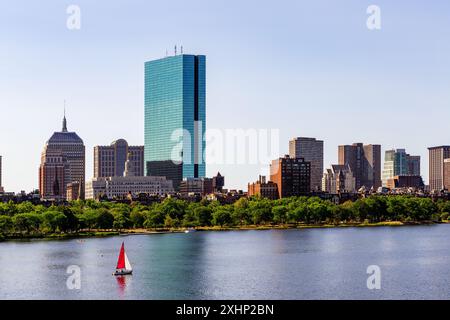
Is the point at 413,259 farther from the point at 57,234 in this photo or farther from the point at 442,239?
the point at 57,234

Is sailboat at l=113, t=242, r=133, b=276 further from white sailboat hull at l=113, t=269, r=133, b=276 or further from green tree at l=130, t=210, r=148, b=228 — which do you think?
green tree at l=130, t=210, r=148, b=228

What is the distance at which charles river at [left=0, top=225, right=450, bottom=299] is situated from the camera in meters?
62.7


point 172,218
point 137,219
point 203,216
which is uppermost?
point 203,216

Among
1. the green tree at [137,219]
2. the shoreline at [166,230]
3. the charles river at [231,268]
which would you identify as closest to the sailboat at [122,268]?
the charles river at [231,268]

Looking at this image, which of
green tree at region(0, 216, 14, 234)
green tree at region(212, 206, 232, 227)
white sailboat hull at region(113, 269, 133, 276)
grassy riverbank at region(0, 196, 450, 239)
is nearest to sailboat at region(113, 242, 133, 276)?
white sailboat hull at region(113, 269, 133, 276)

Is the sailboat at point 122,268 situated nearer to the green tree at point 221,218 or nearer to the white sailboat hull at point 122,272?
the white sailboat hull at point 122,272

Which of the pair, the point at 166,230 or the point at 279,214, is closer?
the point at 166,230

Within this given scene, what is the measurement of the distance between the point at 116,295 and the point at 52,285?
8.46 metres

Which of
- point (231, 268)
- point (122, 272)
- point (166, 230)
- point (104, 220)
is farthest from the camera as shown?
point (166, 230)

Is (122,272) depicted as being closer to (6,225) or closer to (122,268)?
(122,268)

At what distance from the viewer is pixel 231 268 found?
3194 inches

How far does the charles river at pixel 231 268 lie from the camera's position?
62650mm

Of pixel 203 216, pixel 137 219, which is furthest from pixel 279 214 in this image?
pixel 137 219
